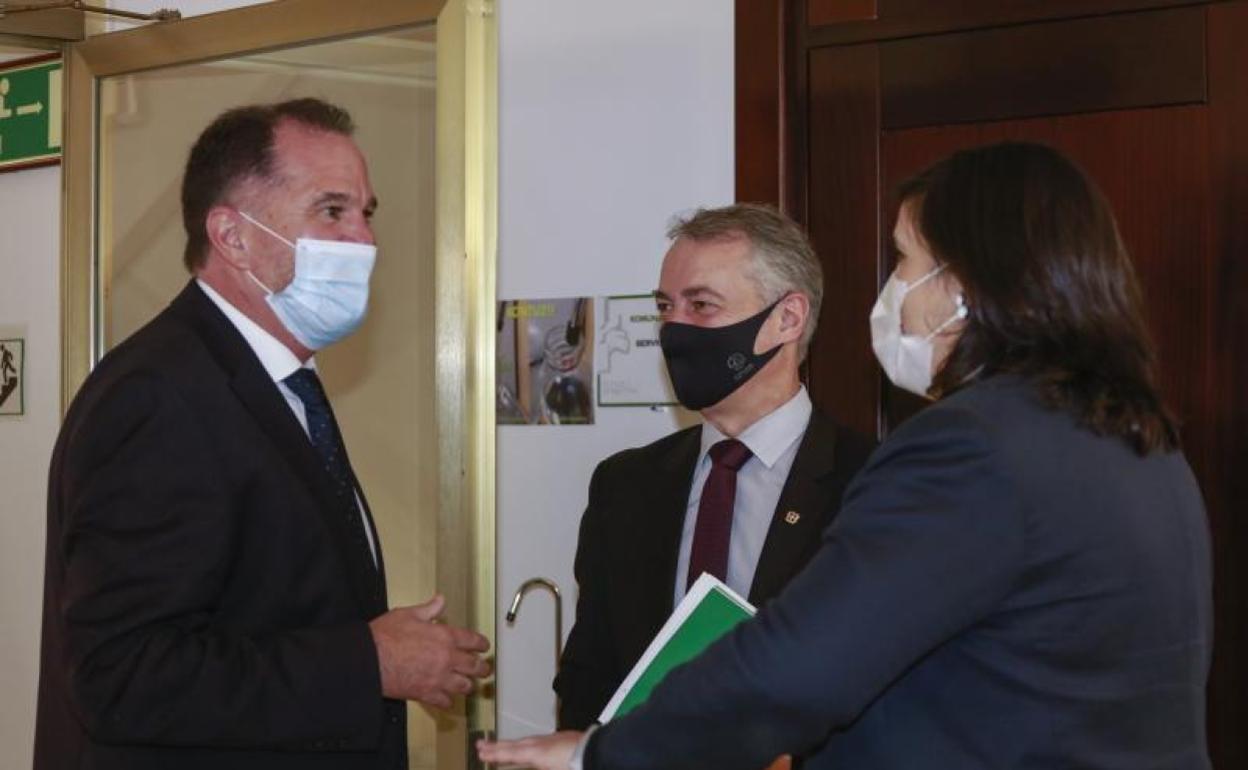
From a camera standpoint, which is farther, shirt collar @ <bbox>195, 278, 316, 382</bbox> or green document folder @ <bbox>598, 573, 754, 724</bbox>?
shirt collar @ <bbox>195, 278, 316, 382</bbox>

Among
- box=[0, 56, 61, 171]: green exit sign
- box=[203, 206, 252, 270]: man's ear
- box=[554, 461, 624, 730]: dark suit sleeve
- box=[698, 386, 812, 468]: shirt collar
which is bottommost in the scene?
box=[554, 461, 624, 730]: dark suit sleeve

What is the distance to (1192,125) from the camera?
2426 millimetres

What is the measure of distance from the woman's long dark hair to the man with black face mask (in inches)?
28.9

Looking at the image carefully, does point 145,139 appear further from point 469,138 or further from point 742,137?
point 742,137

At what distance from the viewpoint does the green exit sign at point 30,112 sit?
346cm

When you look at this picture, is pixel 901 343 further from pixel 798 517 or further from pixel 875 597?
pixel 798 517

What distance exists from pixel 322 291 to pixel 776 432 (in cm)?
72

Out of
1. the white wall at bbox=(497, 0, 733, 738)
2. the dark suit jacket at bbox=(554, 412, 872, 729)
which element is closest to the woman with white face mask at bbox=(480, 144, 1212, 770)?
the dark suit jacket at bbox=(554, 412, 872, 729)

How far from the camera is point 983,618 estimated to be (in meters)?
1.34

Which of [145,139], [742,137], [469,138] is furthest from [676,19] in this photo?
[145,139]

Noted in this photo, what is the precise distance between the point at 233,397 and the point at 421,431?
1085 millimetres

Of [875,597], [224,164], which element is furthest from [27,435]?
[875,597]

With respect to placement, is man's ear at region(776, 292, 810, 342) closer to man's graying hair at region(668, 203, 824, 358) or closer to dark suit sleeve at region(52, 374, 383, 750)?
man's graying hair at region(668, 203, 824, 358)

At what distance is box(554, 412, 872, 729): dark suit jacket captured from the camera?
2125mm
